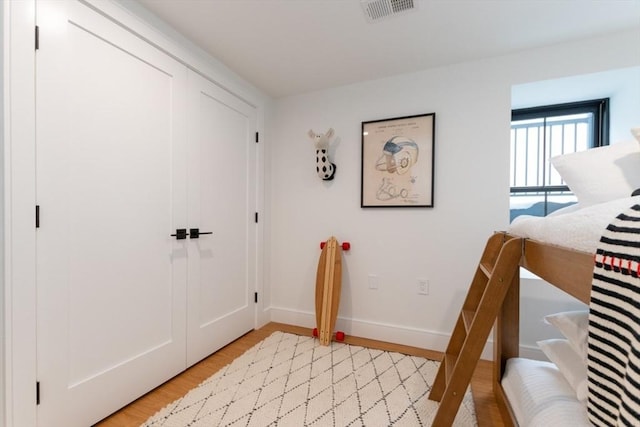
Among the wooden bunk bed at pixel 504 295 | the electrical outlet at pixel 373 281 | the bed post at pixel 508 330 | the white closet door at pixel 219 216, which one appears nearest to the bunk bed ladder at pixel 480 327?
the wooden bunk bed at pixel 504 295

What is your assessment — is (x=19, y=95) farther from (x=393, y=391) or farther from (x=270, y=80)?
(x=393, y=391)

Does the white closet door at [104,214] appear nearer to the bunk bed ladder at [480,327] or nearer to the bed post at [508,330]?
the bunk bed ladder at [480,327]

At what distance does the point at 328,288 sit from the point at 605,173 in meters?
1.85

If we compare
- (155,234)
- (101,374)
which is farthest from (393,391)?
(155,234)

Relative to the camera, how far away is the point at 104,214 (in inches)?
56.1

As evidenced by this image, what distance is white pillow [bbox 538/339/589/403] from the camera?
918 mm

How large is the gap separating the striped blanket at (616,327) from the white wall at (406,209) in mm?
1586

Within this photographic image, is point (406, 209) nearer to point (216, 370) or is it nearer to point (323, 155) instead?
point (323, 155)

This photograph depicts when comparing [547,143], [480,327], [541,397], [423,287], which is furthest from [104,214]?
[547,143]

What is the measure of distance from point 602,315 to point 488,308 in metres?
0.57

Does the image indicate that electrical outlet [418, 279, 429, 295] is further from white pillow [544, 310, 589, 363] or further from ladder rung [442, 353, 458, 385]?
white pillow [544, 310, 589, 363]

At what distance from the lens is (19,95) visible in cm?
111

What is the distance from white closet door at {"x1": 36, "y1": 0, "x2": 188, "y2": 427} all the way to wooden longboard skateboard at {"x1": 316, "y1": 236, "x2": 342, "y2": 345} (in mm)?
1063

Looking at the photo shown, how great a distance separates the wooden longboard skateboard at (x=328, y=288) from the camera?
89.6 inches
